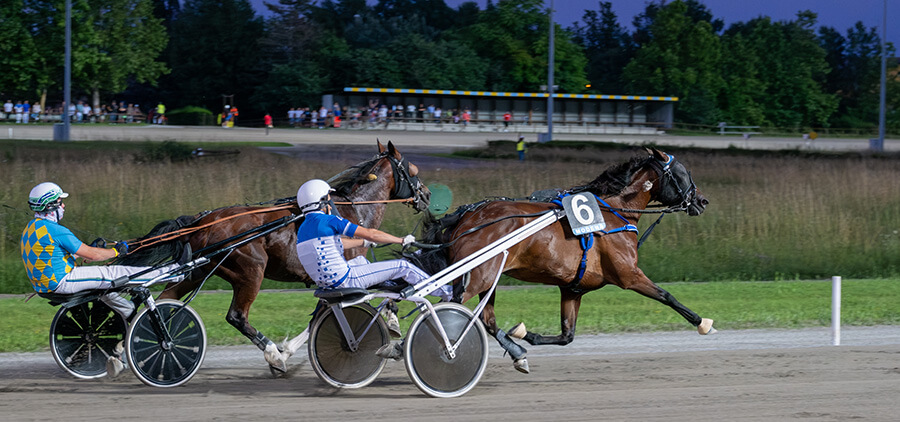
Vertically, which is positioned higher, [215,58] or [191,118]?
[215,58]

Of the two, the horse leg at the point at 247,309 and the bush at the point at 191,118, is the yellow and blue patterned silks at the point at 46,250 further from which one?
the bush at the point at 191,118

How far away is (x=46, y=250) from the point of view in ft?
22.6

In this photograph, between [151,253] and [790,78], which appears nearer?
[151,253]

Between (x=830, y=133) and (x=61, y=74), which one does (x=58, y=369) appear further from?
(x=830, y=133)

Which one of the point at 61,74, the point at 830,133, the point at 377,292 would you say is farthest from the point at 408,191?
the point at 830,133

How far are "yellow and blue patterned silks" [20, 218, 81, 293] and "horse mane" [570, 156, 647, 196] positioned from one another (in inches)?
168

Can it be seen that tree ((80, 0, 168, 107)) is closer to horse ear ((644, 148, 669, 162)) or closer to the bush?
the bush

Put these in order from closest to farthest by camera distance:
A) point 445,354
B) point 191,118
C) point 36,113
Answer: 1. point 445,354
2. point 36,113
3. point 191,118

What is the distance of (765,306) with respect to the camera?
12.1m

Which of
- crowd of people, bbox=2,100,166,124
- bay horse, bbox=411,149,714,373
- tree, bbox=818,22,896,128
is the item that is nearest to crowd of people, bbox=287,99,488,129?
crowd of people, bbox=2,100,166,124

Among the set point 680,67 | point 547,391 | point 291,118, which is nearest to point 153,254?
point 547,391

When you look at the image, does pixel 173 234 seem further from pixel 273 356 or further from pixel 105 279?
pixel 273 356

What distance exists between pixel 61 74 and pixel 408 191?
45.1 m

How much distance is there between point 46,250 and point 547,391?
3714 mm
